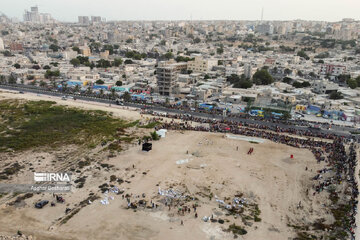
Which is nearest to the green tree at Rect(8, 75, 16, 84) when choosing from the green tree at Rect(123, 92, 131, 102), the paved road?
the paved road

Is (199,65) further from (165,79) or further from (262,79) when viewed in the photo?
(165,79)

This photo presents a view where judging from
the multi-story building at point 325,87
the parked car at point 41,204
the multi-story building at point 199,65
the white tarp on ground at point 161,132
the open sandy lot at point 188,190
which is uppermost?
the multi-story building at point 199,65

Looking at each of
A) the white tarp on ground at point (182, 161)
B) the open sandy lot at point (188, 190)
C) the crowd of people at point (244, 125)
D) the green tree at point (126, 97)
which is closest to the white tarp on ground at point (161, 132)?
the open sandy lot at point (188, 190)

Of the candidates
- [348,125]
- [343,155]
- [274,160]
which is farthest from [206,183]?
[348,125]

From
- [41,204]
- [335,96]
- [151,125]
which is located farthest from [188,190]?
[335,96]

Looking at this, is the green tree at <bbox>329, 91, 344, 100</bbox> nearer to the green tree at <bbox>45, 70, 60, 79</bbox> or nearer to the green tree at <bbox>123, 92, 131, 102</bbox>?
the green tree at <bbox>123, 92, 131, 102</bbox>

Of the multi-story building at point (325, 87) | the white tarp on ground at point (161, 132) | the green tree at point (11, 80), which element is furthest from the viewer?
the green tree at point (11, 80)

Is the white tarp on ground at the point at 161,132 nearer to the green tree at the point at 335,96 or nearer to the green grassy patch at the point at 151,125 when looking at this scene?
the green grassy patch at the point at 151,125

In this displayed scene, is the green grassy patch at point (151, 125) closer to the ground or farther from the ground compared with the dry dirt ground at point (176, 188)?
farther from the ground

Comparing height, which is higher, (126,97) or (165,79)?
(165,79)
